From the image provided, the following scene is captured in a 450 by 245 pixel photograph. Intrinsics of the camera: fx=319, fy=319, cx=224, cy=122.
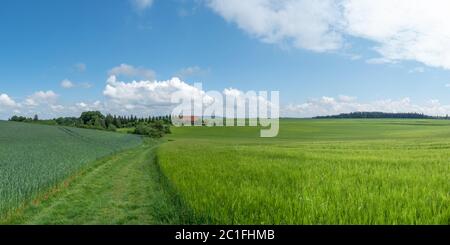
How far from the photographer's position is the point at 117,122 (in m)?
106

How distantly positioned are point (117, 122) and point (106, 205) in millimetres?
100290

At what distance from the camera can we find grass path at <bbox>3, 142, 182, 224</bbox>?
893 centimetres

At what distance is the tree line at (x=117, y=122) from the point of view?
8288 cm

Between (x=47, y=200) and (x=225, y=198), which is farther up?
(x=225, y=198)

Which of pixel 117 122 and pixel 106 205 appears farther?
pixel 117 122

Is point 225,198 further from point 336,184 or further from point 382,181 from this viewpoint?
point 382,181

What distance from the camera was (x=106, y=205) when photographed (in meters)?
10.8

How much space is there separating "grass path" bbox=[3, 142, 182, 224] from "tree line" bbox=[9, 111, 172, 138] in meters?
66.1

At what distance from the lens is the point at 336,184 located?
9086mm

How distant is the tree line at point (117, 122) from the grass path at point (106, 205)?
66072 mm

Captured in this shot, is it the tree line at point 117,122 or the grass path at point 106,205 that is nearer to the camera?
the grass path at point 106,205
